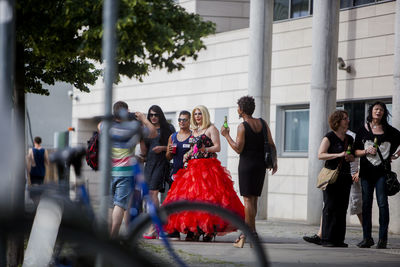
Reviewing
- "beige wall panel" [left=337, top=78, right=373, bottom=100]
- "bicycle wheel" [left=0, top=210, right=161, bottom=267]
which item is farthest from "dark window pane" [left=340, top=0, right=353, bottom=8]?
"bicycle wheel" [left=0, top=210, right=161, bottom=267]

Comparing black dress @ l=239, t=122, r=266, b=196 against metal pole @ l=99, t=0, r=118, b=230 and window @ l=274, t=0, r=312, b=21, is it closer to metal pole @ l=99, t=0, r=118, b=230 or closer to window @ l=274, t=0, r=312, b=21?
metal pole @ l=99, t=0, r=118, b=230

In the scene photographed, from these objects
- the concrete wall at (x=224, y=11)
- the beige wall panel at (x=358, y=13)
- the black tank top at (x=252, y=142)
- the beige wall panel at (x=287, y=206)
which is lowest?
the beige wall panel at (x=287, y=206)

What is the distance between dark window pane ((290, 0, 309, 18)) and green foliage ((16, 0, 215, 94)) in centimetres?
1102

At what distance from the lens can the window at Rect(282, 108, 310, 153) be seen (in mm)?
16797

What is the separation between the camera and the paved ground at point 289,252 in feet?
14.1

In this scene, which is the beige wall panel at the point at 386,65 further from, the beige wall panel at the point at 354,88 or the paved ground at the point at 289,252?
the paved ground at the point at 289,252

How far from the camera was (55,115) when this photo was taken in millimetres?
31047

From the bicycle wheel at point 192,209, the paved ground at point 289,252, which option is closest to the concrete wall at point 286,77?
the paved ground at point 289,252

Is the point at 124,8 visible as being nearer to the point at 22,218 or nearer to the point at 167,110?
the point at 22,218

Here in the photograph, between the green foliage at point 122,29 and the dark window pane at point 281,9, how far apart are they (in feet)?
36.9

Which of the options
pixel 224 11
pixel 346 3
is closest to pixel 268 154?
pixel 346 3

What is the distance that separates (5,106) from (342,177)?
6.74 metres

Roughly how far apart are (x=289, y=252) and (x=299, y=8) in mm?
9198

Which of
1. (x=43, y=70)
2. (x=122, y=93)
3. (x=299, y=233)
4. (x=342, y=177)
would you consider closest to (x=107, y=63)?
(x=43, y=70)
